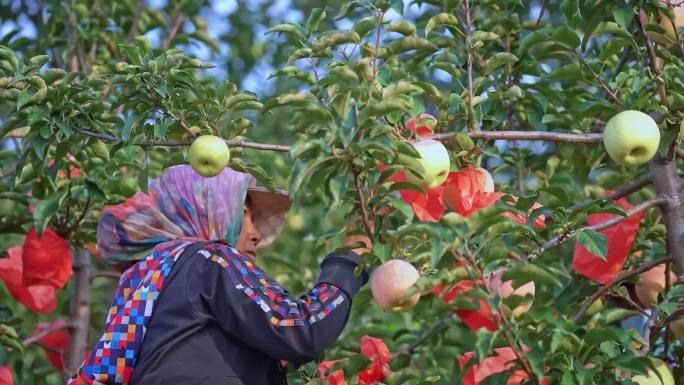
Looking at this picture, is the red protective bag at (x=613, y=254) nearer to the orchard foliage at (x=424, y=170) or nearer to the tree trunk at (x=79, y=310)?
the orchard foliage at (x=424, y=170)

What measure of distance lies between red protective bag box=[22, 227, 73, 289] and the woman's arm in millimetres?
959

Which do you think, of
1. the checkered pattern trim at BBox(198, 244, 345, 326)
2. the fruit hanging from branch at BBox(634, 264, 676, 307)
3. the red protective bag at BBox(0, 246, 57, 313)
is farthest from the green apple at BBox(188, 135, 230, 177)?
the red protective bag at BBox(0, 246, 57, 313)

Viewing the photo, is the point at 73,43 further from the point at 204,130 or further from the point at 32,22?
the point at 204,130

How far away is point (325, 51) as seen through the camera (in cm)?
211

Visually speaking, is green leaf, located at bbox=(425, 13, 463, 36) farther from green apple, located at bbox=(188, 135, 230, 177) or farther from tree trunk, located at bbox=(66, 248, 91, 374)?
Result: tree trunk, located at bbox=(66, 248, 91, 374)

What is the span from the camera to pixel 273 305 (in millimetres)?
2082

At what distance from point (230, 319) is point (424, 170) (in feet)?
1.68

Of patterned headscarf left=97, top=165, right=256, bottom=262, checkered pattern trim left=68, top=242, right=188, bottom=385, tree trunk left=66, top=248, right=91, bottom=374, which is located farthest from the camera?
tree trunk left=66, top=248, right=91, bottom=374

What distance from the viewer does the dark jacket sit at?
6.79 feet

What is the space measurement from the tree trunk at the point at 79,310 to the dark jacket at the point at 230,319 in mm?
1127

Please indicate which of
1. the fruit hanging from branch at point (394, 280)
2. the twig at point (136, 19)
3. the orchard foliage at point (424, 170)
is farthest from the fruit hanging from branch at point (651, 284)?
the twig at point (136, 19)

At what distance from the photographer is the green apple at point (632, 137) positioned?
199 centimetres

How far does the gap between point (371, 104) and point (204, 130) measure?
1.58ft

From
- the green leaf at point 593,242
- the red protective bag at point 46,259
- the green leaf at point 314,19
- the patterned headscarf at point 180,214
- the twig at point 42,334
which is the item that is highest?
the green leaf at point 314,19
